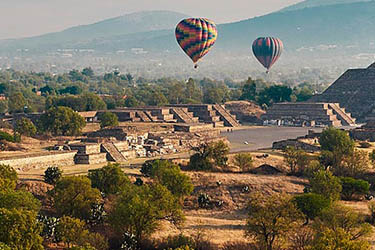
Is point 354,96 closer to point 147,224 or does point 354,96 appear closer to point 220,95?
point 220,95

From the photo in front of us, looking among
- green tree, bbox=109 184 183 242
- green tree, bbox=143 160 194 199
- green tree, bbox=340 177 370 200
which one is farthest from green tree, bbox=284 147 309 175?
green tree, bbox=109 184 183 242

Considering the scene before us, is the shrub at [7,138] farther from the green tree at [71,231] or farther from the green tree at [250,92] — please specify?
the green tree at [250,92]

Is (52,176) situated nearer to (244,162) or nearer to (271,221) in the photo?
(244,162)

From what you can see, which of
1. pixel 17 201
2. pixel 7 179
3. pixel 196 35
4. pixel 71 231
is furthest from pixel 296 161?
pixel 196 35

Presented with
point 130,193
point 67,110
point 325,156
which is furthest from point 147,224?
point 67,110

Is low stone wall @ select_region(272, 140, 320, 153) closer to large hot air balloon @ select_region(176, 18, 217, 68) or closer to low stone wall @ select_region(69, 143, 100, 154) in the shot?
low stone wall @ select_region(69, 143, 100, 154)
